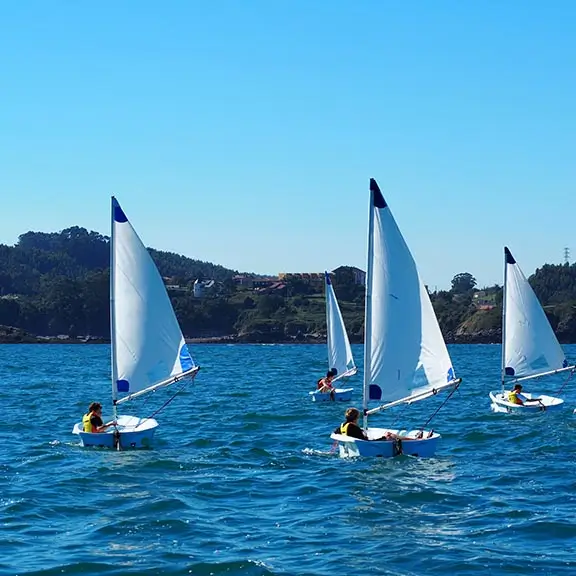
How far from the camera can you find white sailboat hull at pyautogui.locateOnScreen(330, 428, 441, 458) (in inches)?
953

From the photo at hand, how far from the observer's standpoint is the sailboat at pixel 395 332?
25.4 m

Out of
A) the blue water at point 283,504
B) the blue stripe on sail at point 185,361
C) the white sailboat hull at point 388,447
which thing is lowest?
the blue water at point 283,504

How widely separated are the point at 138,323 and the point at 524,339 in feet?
57.2

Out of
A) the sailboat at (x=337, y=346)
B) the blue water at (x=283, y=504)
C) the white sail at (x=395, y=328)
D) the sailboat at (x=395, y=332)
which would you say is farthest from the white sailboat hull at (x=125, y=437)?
the sailboat at (x=337, y=346)

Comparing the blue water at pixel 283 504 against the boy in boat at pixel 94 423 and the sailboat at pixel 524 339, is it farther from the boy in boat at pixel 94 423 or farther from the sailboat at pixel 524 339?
the sailboat at pixel 524 339

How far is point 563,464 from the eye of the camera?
987 inches

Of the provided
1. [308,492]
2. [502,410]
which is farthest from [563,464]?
[502,410]

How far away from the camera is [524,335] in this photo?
40156 millimetres

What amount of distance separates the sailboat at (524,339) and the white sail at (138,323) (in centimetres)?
1558

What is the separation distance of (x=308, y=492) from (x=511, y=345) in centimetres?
2051

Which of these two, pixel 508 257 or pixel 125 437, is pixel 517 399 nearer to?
pixel 508 257

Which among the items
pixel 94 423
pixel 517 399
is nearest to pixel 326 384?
pixel 517 399

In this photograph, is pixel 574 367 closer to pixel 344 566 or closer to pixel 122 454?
pixel 122 454

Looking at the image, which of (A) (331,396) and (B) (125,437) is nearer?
(B) (125,437)
